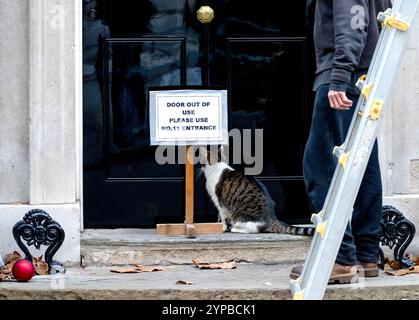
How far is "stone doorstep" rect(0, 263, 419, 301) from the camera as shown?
5.64 m

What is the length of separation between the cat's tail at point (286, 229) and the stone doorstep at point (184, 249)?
0.20ft

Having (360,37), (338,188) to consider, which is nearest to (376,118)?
(338,188)

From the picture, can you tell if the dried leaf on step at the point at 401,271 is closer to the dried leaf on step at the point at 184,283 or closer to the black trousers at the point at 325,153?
the black trousers at the point at 325,153

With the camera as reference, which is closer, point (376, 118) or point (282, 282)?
point (376, 118)

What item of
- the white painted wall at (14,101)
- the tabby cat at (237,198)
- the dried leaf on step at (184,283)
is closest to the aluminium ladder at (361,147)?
the dried leaf on step at (184,283)

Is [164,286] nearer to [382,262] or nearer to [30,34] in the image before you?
[382,262]

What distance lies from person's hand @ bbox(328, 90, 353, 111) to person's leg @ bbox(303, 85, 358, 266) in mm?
214

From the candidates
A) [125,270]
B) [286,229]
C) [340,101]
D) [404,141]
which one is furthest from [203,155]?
[340,101]

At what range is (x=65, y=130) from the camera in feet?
21.7

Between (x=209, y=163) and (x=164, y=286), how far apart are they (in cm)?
179

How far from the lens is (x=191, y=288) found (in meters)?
5.70

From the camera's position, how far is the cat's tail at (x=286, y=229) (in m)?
6.83

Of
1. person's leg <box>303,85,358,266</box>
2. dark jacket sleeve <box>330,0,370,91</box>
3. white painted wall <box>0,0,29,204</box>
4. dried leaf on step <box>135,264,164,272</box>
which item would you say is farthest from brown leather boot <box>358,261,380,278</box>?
white painted wall <box>0,0,29,204</box>

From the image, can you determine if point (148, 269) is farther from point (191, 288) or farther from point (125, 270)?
point (191, 288)
